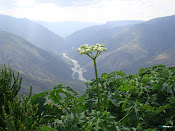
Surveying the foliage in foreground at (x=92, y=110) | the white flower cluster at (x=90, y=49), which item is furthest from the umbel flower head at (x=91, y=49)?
the foliage in foreground at (x=92, y=110)

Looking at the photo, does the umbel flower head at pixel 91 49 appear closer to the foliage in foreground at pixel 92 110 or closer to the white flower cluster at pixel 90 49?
the white flower cluster at pixel 90 49

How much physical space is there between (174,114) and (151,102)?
1.45 ft

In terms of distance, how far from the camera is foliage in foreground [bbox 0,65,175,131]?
220 cm

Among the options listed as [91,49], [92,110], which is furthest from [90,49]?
[92,110]

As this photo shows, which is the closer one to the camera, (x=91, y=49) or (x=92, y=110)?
(x=92, y=110)

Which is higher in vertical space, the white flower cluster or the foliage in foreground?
the white flower cluster

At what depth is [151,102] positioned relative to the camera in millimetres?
3045

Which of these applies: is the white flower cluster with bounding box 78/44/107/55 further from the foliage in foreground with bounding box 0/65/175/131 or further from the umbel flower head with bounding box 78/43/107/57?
the foliage in foreground with bounding box 0/65/175/131

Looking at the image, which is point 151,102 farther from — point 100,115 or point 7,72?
point 7,72

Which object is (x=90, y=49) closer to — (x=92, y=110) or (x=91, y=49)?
(x=91, y=49)

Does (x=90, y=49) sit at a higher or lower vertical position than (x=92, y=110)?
higher

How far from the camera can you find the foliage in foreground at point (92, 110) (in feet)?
7.21

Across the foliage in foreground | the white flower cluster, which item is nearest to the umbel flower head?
the white flower cluster

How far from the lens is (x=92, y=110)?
2.25 metres
